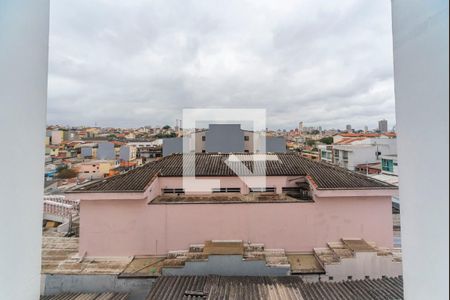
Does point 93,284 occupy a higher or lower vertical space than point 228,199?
lower

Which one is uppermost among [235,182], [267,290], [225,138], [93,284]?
[225,138]

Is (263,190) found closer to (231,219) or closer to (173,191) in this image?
(231,219)

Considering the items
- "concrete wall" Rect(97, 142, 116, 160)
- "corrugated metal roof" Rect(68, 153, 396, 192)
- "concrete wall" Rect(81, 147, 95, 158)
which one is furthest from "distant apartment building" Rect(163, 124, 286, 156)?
"concrete wall" Rect(81, 147, 95, 158)

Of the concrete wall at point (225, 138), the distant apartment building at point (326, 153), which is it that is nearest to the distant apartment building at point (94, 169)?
the concrete wall at point (225, 138)

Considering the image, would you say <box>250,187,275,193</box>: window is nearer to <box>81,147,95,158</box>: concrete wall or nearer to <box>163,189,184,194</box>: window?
<box>163,189,184,194</box>: window
